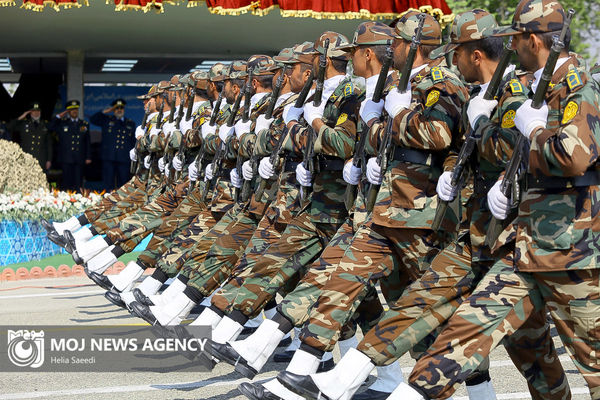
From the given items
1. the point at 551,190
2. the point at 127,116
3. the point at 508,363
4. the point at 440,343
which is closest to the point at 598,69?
the point at 508,363

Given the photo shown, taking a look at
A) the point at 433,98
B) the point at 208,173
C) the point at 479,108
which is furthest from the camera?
the point at 208,173

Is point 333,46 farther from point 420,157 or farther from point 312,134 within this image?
point 420,157

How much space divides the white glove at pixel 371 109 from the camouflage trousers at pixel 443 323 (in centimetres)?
108

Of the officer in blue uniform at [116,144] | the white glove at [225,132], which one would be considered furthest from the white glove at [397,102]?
the officer in blue uniform at [116,144]

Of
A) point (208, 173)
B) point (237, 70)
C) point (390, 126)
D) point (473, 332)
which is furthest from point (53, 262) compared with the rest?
point (473, 332)

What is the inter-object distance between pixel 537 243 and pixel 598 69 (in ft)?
10.3

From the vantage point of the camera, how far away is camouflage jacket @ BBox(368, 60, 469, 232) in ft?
14.9

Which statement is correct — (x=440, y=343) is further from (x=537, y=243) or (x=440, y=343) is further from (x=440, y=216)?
(x=440, y=216)

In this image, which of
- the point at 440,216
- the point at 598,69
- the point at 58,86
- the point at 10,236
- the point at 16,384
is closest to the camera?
the point at 440,216

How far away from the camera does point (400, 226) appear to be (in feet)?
15.3

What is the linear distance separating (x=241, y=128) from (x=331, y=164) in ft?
6.76

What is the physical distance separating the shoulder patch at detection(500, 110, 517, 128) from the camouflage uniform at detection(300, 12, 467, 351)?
581 millimetres

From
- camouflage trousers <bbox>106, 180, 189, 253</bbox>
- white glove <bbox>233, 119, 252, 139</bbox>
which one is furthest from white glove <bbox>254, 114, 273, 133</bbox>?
camouflage trousers <bbox>106, 180, 189, 253</bbox>

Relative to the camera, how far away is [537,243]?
147 inches
